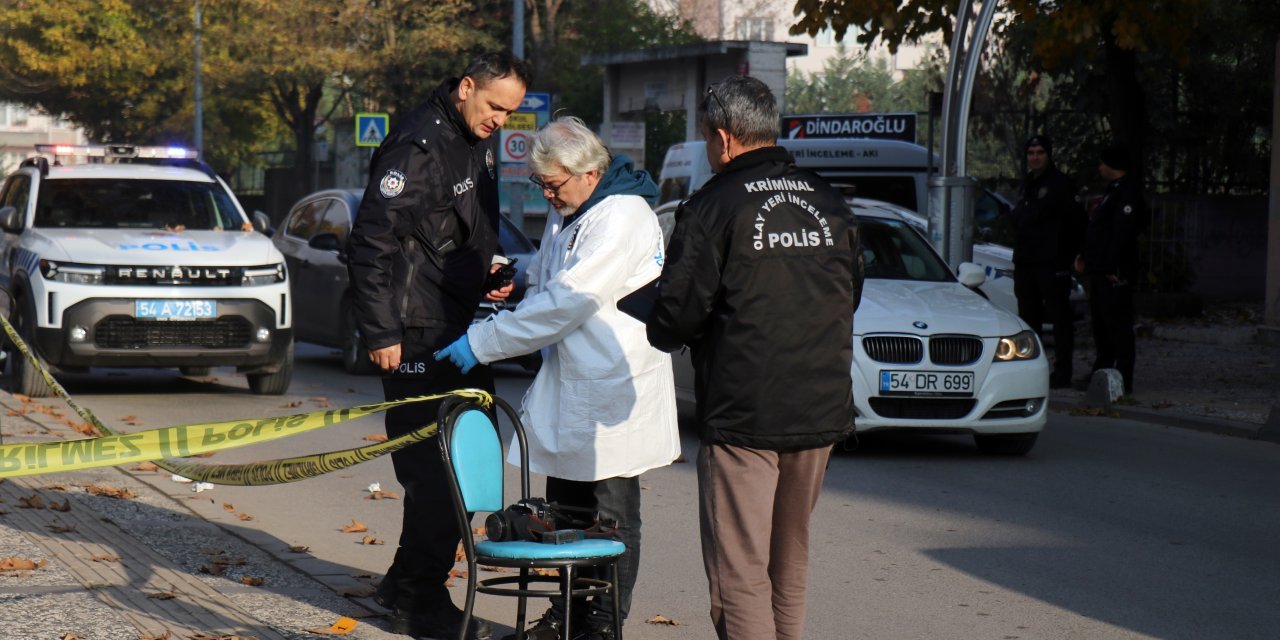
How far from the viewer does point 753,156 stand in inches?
172

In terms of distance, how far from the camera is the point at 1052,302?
1366 cm

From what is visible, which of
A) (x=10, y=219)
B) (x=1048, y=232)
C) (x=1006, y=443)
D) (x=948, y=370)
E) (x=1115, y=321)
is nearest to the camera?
(x=948, y=370)

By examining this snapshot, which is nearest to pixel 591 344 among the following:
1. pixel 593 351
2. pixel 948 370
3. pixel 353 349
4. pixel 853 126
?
pixel 593 351

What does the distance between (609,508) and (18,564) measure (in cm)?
268

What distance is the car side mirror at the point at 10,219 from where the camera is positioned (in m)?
12.6

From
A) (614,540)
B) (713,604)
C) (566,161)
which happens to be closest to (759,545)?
(713,604)

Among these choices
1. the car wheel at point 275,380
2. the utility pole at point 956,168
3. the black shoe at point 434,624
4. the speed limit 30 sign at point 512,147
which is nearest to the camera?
the black shoe at point 434,624

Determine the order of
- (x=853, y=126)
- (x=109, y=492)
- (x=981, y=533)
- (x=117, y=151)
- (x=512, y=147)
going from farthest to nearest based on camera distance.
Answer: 1. (x=853, y=126)
2. (x=512, y=147)
3. (x=117, y=151)
4. (x=109, y=492)
5. (x=981, y=533)

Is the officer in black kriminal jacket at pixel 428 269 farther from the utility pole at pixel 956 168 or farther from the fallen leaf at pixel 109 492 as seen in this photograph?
the utility pole at pixel 956 168

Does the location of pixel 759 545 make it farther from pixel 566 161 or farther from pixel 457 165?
pixel 457 165

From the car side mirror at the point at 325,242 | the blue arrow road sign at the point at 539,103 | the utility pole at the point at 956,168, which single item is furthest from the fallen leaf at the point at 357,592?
the blue arrow road sign at the point at 539,103

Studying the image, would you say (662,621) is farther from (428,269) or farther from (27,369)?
(27,369)

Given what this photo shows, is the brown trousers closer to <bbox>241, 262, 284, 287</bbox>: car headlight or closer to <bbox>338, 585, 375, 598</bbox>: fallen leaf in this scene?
<bbox>338, 585, 375, 598</bbox>: fallen leaf

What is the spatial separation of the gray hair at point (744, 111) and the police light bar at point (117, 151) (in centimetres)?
1100
